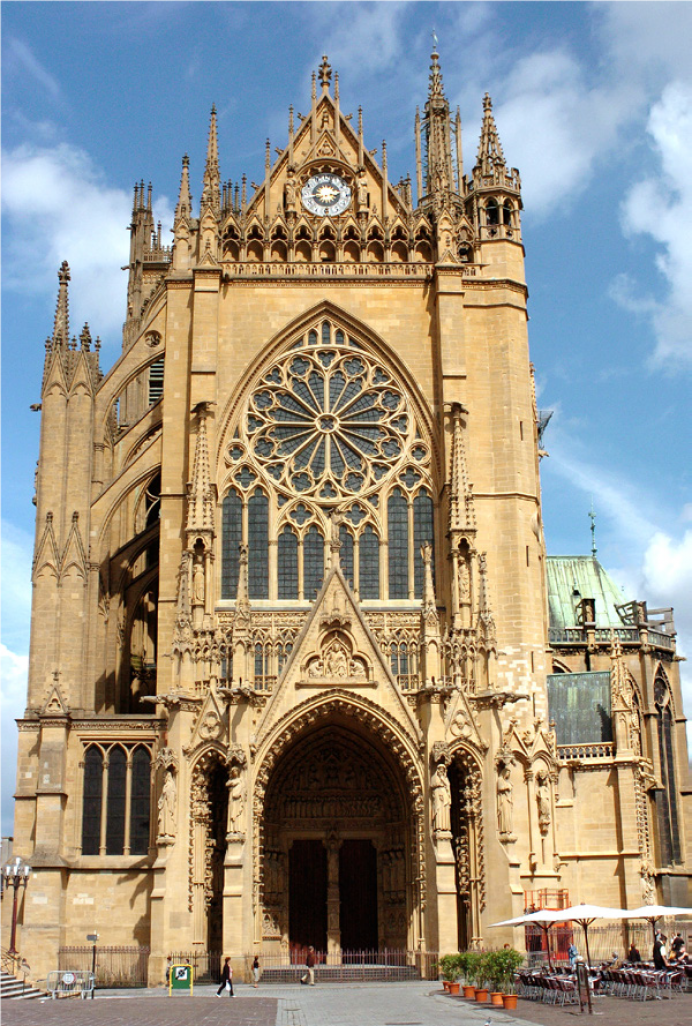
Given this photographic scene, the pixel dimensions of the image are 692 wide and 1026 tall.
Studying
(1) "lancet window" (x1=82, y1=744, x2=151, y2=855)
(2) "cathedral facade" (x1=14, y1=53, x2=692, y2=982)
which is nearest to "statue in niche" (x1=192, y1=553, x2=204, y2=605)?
(2) "cathedral facade" (x1=14, y1=53, x2=692, y2=982)

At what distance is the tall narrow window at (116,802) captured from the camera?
112ft

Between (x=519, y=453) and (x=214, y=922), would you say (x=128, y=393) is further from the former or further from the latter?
(x=214, y=922)

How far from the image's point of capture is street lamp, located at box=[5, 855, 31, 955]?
103 feet

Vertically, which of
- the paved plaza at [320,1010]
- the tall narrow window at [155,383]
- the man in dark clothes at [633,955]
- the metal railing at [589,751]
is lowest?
the paved plaza at [320,1010]

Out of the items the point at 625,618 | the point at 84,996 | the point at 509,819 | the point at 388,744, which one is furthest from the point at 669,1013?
the point at 625,618

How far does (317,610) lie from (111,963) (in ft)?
34.7

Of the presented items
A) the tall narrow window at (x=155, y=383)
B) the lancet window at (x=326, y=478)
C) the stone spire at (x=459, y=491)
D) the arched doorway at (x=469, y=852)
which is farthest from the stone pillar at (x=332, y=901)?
the tall narrow window at (x=155, y=383)

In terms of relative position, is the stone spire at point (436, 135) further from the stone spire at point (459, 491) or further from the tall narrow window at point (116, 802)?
the tall narrow window at point (116, 802)

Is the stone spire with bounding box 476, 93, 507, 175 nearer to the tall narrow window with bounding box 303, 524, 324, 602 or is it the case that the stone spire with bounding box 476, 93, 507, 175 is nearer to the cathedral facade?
the cathedral facade

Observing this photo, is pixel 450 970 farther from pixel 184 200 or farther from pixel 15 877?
pixel 184 200

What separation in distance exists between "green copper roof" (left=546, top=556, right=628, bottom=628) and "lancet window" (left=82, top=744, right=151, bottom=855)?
23.4 metres

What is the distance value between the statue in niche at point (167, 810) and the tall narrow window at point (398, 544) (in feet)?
29.4

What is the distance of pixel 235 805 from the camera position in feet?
104

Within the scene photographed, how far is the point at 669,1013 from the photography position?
71.5ft
